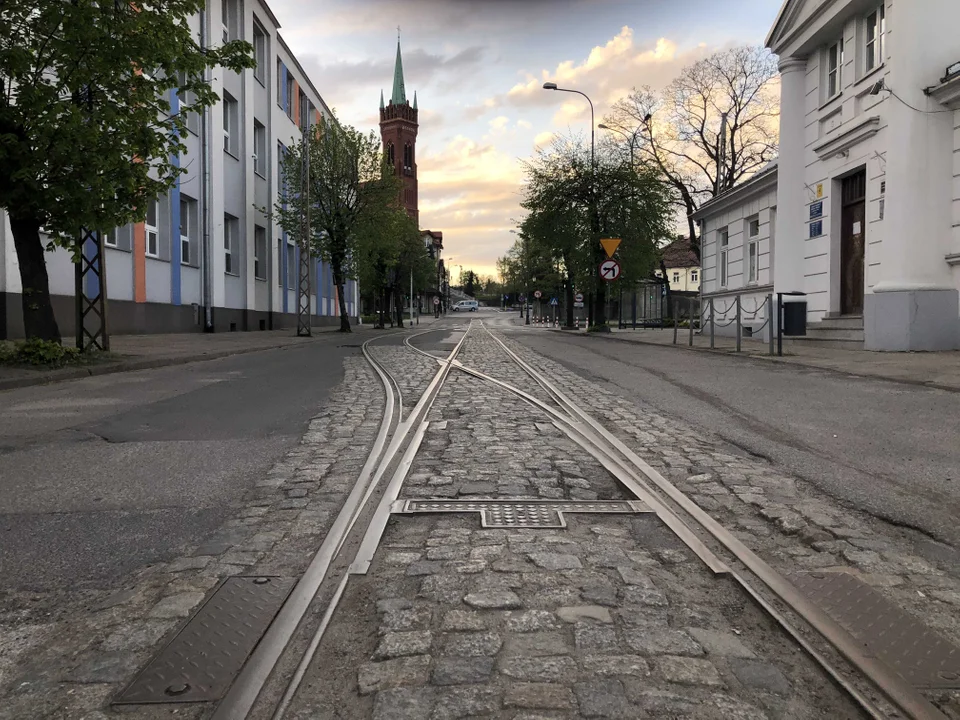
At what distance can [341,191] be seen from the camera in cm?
3331

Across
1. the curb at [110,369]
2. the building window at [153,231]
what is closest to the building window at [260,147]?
the building window at [153,231]

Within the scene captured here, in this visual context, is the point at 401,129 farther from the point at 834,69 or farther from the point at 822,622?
the point at 822,622

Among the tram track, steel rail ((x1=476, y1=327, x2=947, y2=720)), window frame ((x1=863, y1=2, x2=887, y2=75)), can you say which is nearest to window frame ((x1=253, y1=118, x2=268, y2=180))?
window frame ((x1=863, y1=2, x2=887, y2=75))

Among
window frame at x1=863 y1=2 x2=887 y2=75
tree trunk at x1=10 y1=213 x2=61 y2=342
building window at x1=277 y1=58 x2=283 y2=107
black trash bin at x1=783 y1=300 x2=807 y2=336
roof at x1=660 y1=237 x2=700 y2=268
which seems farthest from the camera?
roof at x1=660 y1=237 x2=700 y2=268

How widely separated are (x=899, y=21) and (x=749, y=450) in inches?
520

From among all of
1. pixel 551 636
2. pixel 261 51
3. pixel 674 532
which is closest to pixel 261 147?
pixel 261 51

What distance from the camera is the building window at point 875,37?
16047 mm

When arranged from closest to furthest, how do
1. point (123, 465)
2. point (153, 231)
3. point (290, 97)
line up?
point (123, 465) → point (153, 231) → point (290, 97)

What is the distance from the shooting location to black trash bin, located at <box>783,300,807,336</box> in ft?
54.7

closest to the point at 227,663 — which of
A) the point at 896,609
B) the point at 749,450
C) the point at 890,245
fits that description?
the point at 896,609

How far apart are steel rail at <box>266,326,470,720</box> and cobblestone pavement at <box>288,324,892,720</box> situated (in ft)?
0.12

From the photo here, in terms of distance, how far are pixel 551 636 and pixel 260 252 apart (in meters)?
34.1

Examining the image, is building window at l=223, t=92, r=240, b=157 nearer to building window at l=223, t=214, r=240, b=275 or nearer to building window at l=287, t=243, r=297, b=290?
building window at l=223, t=214, r=240, b=275

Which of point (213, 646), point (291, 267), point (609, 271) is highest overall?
point (291, 267)
